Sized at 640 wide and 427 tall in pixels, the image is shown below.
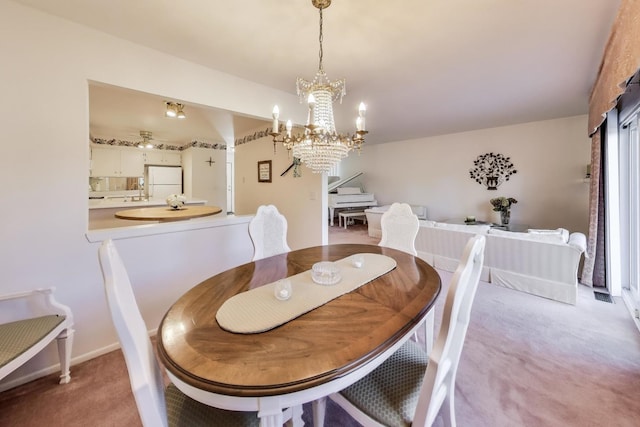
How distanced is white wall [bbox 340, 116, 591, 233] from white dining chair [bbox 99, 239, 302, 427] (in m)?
6.15

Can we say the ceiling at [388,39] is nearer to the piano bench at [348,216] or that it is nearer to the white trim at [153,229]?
the white trim at [153,229]

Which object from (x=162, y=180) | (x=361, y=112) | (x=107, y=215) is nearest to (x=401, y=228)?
(x=361, y=112)

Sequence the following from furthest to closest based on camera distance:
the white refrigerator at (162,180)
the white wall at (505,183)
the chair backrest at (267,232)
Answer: the white refrigerator at (162,180)
the white wall at (505,183)
the chair backrest at (267,232)

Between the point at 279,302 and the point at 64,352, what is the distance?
5.26 feet

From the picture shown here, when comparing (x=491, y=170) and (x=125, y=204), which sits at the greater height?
(x=491, y=170)

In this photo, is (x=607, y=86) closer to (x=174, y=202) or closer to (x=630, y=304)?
(x=630, y=304)

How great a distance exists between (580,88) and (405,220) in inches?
114

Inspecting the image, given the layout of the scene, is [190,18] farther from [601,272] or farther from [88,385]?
[601,272]

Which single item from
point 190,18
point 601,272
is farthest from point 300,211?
point 601,272

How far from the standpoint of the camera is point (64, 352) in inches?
63.9

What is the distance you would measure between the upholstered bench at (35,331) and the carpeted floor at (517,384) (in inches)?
8.6

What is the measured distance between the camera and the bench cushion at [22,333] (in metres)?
1.26

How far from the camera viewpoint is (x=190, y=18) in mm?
1701

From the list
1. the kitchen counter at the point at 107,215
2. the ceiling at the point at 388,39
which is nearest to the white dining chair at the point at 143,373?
the ceiling at the point at 388,39
